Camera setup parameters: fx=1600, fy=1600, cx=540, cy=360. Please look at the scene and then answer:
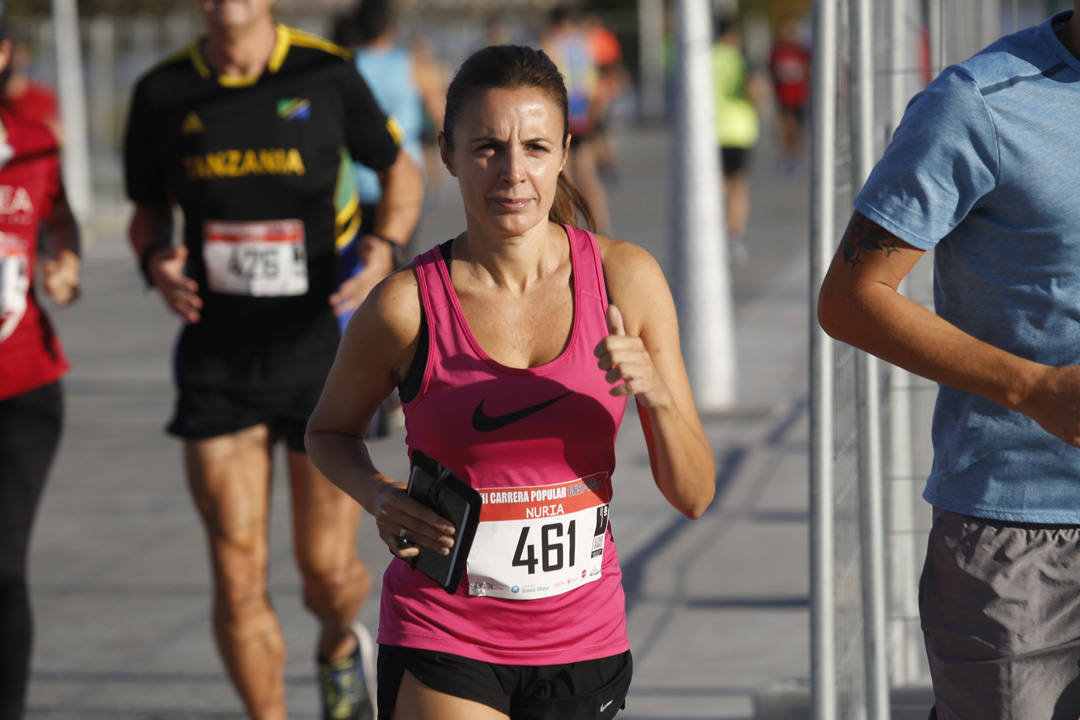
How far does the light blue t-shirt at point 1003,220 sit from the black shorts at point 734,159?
39.7 feet

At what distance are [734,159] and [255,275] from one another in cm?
1083

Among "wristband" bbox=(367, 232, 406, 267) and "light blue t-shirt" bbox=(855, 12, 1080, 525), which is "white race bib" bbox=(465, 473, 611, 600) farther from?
"wristband" bbox=(367, 232, 406, 267)

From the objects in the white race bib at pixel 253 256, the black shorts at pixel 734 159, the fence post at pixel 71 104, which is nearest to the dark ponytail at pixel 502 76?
the white race bib at pixel 253 256

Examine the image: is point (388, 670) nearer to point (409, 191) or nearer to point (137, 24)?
point (409, 191)

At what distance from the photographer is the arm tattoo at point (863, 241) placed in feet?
8.02

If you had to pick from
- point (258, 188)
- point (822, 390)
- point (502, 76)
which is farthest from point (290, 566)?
point (502, 76)

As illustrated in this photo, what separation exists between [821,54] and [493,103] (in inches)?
33.8

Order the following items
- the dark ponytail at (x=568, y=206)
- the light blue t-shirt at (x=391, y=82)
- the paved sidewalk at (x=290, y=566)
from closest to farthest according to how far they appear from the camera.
Result: the dark ponytail at (x=568, y=206)
the paved sidewalk at (x=290, y=566)
the light blue t-shirt at (x=391, y=82)

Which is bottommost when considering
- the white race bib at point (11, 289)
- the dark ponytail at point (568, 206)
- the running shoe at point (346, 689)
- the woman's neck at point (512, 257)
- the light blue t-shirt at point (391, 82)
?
the running shoe at point (346, 689)

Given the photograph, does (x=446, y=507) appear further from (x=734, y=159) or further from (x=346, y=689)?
(x=734, y=159)

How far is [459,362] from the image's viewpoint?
2619 millimetres

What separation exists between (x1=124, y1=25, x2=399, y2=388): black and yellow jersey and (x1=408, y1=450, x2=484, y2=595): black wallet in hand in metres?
1.70

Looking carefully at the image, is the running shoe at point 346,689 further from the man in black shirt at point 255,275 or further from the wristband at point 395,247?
the wristband at point 395,247

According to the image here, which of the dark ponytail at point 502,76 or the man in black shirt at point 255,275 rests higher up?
the dark ponytail at point 502,76
